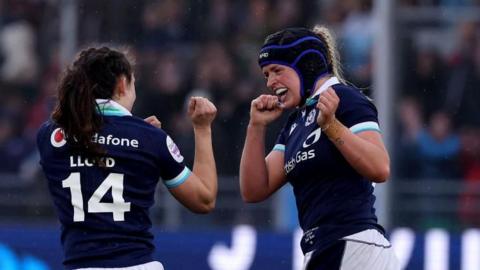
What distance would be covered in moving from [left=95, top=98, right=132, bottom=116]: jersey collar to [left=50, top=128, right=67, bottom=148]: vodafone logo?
177 millimetres

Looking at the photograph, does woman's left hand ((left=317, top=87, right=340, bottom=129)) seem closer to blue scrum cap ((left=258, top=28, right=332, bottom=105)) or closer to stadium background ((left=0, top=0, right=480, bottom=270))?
blue scrum cap ((left=258, top=28, right=332, bottom=105))

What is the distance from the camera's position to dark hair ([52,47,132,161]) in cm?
427

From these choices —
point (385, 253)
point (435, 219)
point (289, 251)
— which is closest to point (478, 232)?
point (435, 219)

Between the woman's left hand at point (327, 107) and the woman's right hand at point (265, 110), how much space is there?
18.0 inches

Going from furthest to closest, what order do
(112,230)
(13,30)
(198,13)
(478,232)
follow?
(13,30) → (198,13) → (478,232) → (112,230)

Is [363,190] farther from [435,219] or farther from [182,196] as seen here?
[435,219]

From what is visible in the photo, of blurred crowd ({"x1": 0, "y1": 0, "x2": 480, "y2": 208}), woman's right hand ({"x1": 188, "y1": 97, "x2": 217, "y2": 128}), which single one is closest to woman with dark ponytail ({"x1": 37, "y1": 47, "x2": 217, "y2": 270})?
woman's right hand ({"x1": 188, "y1": 97, "x2": 217, "y2": 128})

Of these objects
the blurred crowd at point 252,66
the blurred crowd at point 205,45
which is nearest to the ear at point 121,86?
the blurred crowd at point 252,66

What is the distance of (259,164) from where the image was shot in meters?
4.83

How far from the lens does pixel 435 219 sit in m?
7.84

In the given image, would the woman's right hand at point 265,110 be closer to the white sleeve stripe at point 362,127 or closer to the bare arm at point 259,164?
the bare arm at point 259,164

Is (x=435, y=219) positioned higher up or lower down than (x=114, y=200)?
lower down

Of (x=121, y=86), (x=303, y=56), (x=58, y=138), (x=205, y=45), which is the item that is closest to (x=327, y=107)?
(x=303, y=56)

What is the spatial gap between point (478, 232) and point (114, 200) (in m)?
3.85
